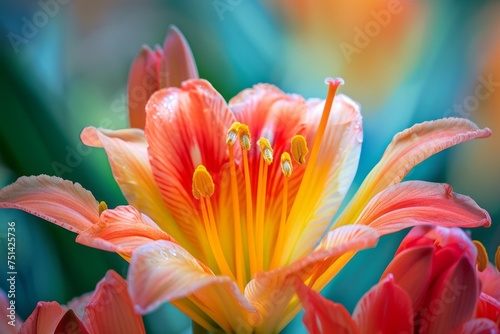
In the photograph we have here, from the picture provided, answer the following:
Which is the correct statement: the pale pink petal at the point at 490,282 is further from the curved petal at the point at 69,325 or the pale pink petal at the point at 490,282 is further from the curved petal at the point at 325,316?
the curved petal at the point at 69,325

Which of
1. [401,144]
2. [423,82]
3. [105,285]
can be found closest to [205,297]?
[105,285]

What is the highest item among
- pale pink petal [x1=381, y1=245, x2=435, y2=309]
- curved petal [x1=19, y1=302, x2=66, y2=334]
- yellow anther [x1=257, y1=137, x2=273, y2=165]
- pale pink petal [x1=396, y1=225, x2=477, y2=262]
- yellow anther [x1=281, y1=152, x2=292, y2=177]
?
yellow anther [x1=257, y1=137, x2=273, y2=165]

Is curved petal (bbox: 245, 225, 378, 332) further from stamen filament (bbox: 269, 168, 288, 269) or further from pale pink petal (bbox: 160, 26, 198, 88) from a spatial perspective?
pale pink petal (bbox: 160, 26, 198, 88)

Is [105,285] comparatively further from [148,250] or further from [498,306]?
[498,306]

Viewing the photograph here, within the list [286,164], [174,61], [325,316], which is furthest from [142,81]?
[325,316]

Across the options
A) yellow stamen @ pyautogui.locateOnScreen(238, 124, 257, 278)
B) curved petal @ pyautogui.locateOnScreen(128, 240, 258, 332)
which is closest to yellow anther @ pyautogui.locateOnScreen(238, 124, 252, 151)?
yellow stamen @ pyautogui.locateOnScreen(238, 124, 257, 278)

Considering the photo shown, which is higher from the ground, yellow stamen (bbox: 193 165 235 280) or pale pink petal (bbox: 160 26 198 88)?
pale pink petal (bbox: 160 26 198 88)
